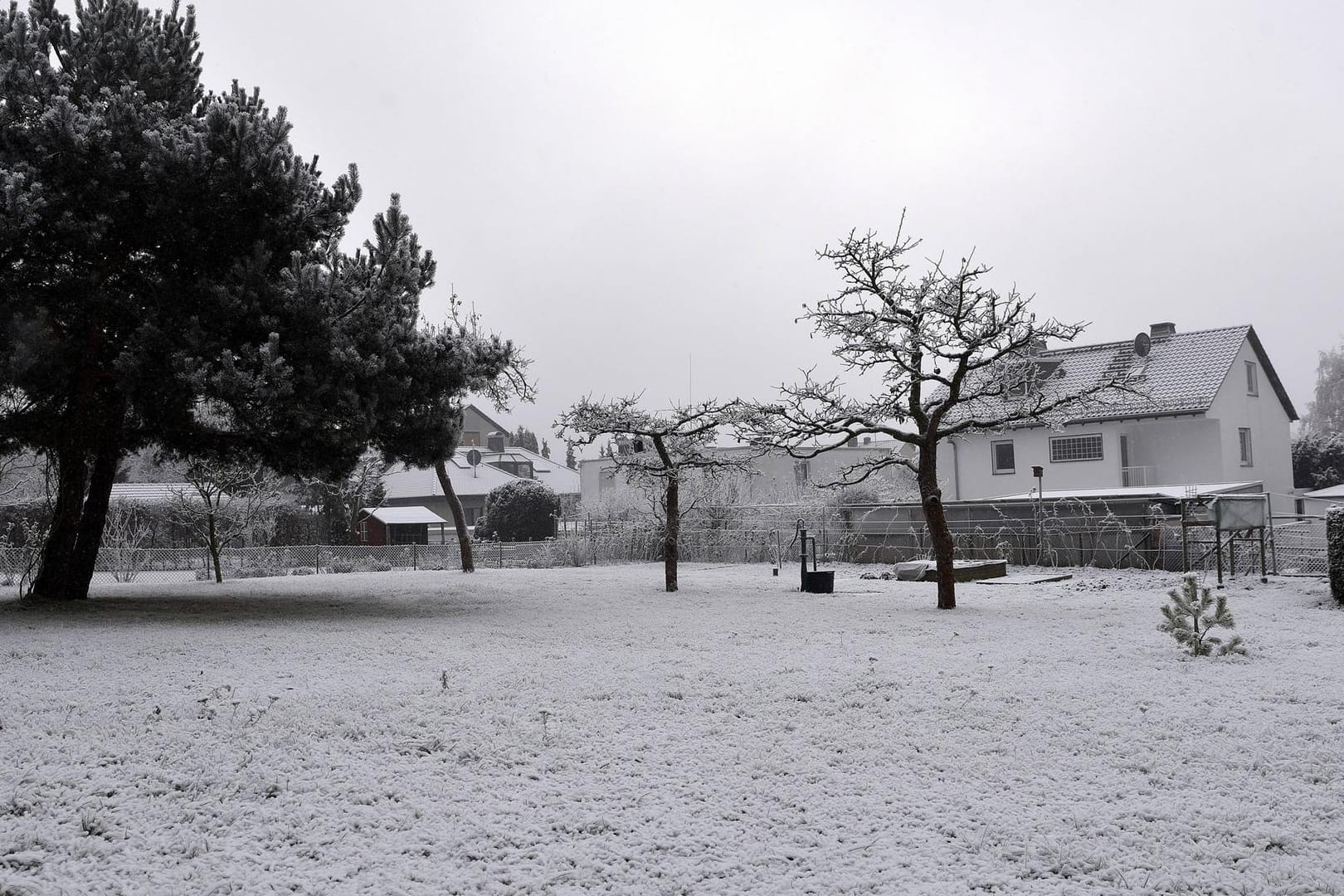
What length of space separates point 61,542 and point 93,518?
19.6 inches

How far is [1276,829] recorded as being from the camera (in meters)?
3.69

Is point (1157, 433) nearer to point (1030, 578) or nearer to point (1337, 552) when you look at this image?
point (1030, 578)

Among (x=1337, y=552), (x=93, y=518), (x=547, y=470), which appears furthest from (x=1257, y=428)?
(x=547, y=470)

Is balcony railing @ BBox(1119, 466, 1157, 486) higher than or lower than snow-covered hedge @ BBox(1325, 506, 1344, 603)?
higher

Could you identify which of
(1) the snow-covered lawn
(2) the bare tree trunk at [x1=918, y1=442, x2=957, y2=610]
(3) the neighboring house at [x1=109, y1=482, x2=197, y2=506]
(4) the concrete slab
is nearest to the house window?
(4) the concrete slab

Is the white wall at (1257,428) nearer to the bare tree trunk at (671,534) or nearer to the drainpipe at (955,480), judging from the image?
the drainpipe at (955,480)

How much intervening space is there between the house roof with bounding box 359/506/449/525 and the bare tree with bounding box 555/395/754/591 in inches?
605

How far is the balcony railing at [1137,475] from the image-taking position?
25.2 m

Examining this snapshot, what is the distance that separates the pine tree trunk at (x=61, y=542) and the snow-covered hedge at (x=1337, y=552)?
46.6ft

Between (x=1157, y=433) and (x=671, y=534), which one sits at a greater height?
(x=1157, y=433)

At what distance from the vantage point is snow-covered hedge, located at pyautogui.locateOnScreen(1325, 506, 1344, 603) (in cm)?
1020

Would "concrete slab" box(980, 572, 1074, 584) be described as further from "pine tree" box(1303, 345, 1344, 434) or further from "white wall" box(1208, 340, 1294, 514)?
"pine tree" box(1303, 345, 1344, 434)

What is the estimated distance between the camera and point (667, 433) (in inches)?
570

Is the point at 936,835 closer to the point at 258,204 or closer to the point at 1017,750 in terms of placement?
the point at 1017,750
